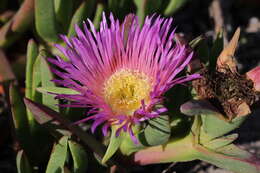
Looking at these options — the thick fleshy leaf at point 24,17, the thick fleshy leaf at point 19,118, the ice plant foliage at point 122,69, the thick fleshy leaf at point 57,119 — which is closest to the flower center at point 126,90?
the ice plant foliage at point 122,69

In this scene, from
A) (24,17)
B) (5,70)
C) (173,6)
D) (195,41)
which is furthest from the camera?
(173,6)

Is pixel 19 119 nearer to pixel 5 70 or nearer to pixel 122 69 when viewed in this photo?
pixel 5 70

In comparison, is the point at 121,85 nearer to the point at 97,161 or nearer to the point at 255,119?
the point at 97,161

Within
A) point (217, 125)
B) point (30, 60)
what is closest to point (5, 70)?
point (30, 60)

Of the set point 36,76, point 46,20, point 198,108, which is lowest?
point 198,108

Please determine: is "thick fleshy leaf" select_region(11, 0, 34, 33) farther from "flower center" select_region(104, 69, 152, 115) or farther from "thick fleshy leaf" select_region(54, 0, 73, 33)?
"flower center" select_region(104, 69, 152, 115)

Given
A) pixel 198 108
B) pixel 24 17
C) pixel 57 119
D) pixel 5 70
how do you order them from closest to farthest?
pixel 198 108 < pixel 57 119 < pixel 5 70 < pixel 24 17
